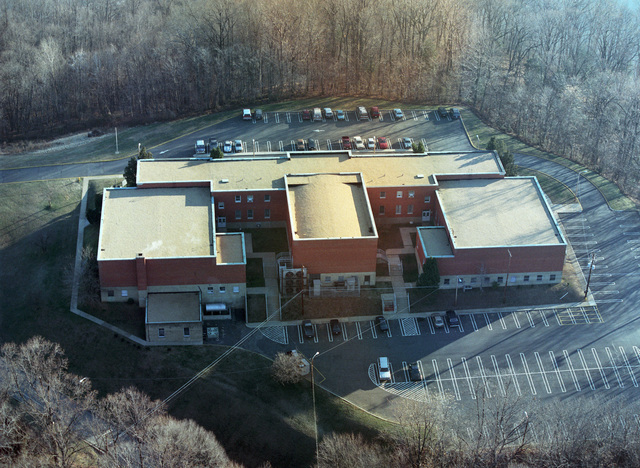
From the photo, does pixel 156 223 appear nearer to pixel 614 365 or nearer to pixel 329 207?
pixel 329 207

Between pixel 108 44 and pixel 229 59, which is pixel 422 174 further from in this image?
pixel 108 44

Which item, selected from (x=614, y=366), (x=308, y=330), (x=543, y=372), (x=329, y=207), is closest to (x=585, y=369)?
(x=614, y=366)

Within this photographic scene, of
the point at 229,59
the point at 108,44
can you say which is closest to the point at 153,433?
the point at 229,59

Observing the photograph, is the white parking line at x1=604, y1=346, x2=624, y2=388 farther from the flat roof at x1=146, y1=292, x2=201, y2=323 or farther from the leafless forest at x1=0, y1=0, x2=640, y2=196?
the flat roof at x1=146, y1=292, x2=201, y2=323

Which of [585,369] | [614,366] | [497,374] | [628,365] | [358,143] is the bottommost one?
[628,365]

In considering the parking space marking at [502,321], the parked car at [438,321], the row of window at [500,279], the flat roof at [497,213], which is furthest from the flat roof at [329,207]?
the parking space marking at [502,321]

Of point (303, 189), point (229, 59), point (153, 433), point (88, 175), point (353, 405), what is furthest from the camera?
point (229, 59)
